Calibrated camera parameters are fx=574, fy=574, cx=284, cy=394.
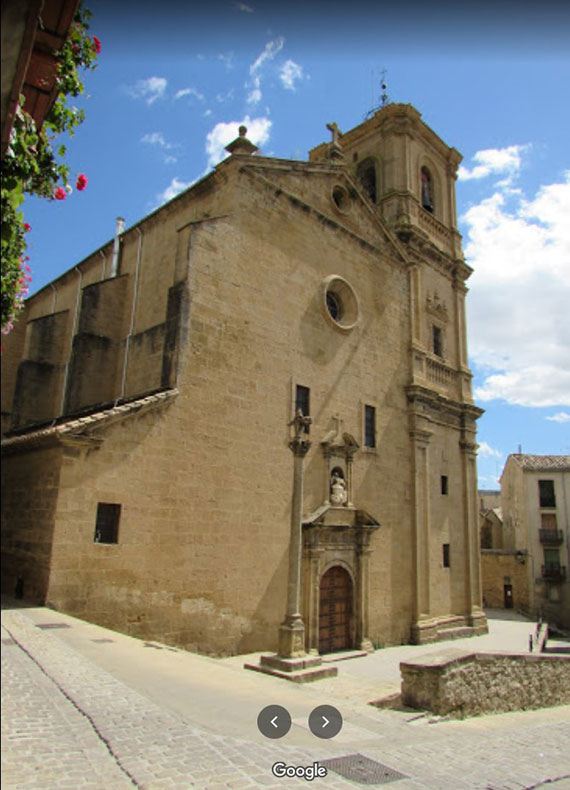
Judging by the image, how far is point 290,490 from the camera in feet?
45.9

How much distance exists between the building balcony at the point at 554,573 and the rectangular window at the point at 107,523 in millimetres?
29650

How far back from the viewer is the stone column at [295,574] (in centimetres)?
1079

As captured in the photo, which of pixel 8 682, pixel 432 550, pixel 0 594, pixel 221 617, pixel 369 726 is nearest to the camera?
pixel 8 682

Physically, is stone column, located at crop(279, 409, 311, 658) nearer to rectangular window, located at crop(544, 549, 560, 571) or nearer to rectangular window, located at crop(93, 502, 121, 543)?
rectangular window, located at crop(93, 502, 121, 543)

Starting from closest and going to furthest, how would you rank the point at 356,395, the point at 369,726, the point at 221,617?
the point at 369,726 → the point at 221,617 → the point at 356,395

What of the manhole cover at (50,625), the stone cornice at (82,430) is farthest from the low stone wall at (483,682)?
the stone cornice at (82,430)

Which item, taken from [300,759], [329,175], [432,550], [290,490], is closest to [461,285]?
[329,175]

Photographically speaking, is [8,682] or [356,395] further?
[356,395]

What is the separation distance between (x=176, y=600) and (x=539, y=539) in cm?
2865

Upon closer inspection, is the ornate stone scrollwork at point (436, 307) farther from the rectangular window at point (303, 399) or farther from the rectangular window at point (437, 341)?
the rectangular window at point (303, 399)

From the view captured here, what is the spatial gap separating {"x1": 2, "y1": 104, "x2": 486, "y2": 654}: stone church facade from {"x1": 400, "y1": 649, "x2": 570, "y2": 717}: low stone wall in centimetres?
422

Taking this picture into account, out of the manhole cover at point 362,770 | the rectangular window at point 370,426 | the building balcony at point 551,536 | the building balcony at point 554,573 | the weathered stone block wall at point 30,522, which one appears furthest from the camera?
the building balcony at point 551,536

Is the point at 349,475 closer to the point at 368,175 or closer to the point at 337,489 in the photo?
the point at 337,489

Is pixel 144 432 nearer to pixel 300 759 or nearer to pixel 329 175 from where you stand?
pixel 300 759
